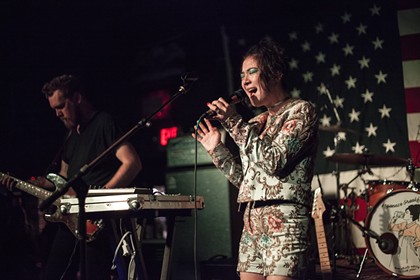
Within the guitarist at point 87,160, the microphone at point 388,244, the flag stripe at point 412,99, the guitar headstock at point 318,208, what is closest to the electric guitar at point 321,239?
the guitar headstock at point 318,208

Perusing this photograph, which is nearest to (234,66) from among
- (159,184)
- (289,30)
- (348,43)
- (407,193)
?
(289,30)

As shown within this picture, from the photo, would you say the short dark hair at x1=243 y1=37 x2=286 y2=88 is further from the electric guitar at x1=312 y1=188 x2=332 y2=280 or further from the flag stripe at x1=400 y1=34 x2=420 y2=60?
the flag stripe at x1=400 y1=34 x2=420 y2=60

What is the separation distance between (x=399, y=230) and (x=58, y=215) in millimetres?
2967

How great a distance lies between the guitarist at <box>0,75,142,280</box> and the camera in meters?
3.29

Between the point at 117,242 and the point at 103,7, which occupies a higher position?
the point at 103,7

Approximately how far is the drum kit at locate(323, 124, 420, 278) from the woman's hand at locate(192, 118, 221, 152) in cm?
240

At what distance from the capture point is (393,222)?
4.52 meters

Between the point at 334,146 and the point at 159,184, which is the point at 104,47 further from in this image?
the point at 334,146

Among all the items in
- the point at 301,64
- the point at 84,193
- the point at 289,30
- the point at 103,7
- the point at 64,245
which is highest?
the point at 103,7

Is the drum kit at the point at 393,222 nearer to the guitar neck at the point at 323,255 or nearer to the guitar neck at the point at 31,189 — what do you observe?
the guitar neck at the point at 323,255

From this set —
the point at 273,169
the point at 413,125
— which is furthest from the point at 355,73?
the point at 273,169

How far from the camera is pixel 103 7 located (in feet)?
20.6

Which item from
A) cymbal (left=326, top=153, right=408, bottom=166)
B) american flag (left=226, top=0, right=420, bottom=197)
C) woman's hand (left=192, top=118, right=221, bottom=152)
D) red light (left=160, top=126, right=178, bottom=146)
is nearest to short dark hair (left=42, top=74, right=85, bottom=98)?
woman's hand (left=192, top=118, right=221, bottom=152)

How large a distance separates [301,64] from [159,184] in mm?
2842
